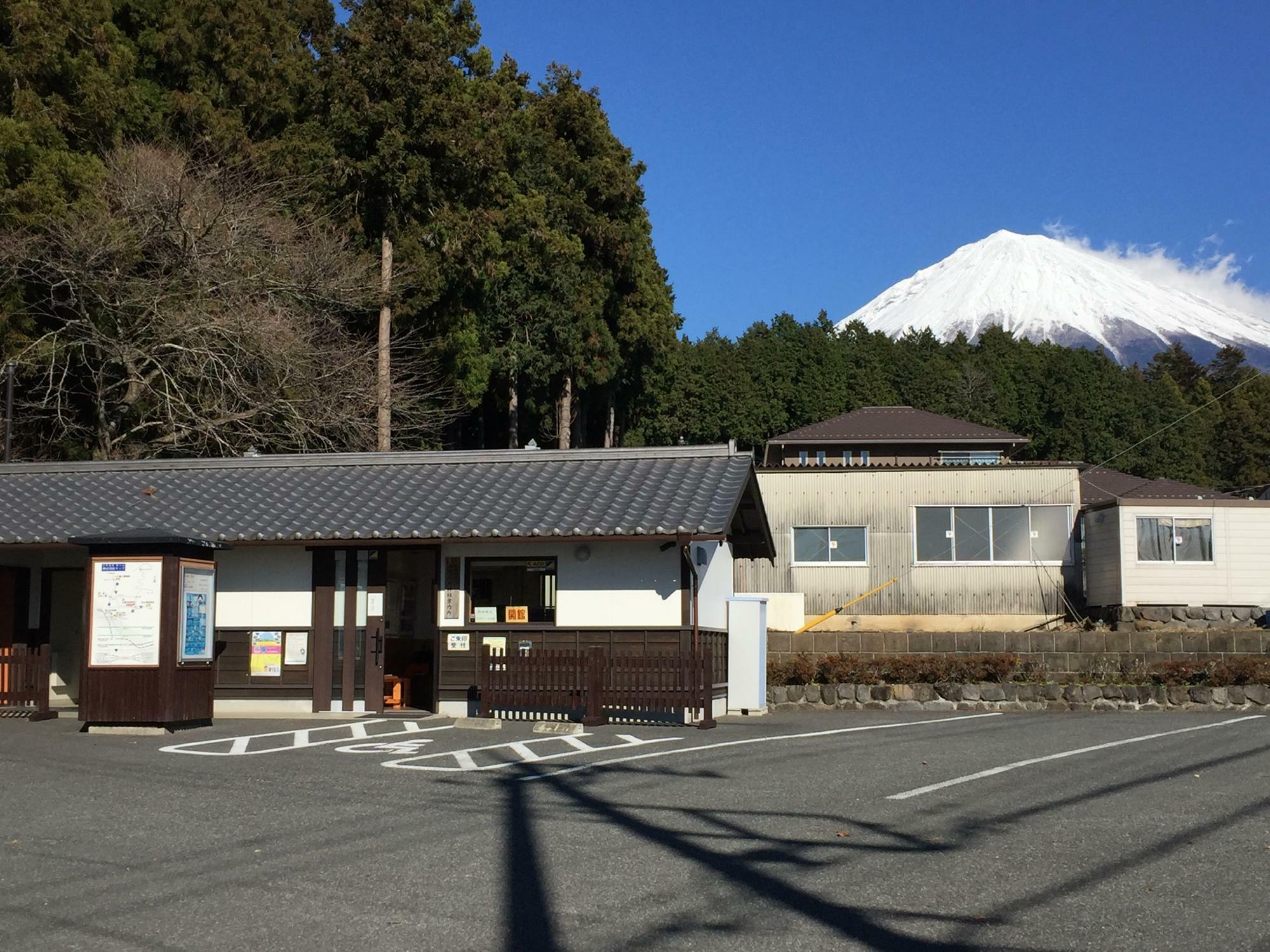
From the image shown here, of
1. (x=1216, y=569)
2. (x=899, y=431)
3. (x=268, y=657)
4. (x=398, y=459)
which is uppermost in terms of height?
(x=899, y=431)

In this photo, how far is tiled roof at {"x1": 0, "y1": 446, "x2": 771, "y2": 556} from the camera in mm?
16109

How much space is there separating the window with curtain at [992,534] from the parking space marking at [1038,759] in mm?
11573

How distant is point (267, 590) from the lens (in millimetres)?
16953

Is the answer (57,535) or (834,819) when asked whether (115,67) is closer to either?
(57,535)

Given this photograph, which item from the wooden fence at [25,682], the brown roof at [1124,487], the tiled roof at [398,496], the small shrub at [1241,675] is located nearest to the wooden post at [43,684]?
the wooden fence at [25,682]

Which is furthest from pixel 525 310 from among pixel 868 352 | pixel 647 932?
pixel 868 352

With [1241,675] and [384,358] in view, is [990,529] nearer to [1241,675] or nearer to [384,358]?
[1241,675]

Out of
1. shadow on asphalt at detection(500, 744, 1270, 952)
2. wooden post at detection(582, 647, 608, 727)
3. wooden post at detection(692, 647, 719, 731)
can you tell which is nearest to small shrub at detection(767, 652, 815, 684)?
wooden post at detection(692, 647, 719, 731)

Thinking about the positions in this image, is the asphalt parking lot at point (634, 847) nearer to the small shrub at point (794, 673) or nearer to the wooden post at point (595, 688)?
the wooden post at point (595, 688)

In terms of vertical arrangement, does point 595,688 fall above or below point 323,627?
below

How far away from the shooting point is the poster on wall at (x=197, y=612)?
13.8 m

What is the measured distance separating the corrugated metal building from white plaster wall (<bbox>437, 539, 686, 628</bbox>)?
39.3ft

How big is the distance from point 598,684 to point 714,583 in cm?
350

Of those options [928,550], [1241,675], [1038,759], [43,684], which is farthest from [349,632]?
[928,550]
